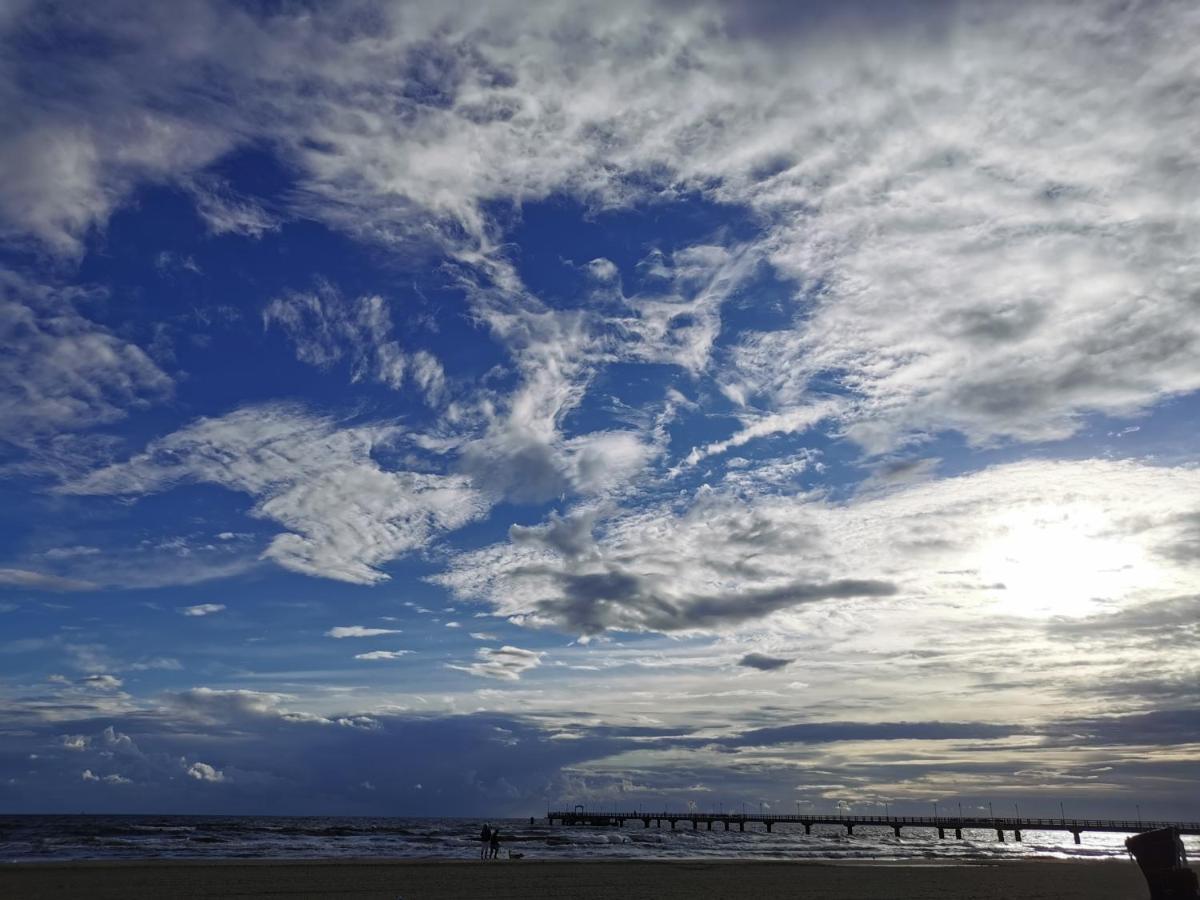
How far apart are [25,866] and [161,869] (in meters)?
9.34

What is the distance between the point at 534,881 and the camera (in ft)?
110

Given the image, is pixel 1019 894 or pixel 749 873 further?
pixel 749 873

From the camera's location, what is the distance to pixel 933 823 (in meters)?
131

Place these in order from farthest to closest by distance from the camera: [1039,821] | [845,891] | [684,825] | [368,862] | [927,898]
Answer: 1. [684,825]
2. [1039,821]
3. [368,862]
4. [845,891]
5. [927,898]

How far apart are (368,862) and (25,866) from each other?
17.0 meters

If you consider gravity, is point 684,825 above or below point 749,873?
above

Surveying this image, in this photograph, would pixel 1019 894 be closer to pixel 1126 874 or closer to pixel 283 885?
pixel 1126 874

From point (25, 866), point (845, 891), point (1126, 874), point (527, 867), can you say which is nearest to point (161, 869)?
point (25, 866)

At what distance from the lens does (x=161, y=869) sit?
38.2 meters

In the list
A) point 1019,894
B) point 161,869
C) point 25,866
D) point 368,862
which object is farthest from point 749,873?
point 25,866

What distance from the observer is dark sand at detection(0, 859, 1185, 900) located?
28.8 m

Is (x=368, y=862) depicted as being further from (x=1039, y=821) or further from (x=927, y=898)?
(x=1039, y=821)

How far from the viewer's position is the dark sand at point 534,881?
94.4ft

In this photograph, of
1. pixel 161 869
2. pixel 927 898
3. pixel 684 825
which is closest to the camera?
pixel 927 898
